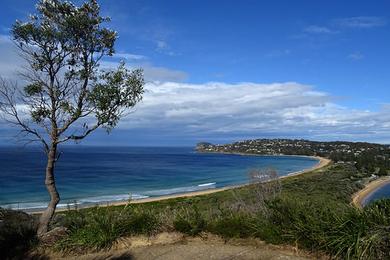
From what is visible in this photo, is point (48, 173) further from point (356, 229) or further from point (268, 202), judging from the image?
point (356, 229)

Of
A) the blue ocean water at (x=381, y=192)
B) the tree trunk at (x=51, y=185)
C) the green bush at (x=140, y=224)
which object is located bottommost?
the blue ocean water at (x=381, y=192)

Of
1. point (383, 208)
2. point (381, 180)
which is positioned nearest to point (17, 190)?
point (383, 208)

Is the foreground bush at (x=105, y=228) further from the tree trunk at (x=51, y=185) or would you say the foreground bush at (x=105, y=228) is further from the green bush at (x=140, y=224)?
the tree trunk at (x=51, y=185)

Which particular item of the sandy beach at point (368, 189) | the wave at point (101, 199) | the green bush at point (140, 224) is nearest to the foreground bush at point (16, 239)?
the green bush at point (140, 224)

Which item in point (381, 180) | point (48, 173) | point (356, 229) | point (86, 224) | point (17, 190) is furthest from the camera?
point (381, 180)

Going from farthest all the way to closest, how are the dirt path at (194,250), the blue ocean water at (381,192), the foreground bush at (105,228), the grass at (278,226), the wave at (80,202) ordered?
1. the blue ocean water at (381,192)
2. the wave at (80,202)
3. the foreground bush at (105,228)
4. the dirt path at (194,250)
5. the grass at (278,226)

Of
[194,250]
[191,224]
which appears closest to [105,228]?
[191,224]

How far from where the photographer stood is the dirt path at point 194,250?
8555mm

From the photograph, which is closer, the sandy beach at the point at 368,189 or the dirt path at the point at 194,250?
the dirt path at the point at 194,250

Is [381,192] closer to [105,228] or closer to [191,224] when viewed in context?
[191,224]

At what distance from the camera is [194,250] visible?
9.14m

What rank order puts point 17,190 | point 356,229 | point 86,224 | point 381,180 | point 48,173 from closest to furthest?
point 356,229 < point 48,173 < point 86,224 < point 17,190 < point 381,180

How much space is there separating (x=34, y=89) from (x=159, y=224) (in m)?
4.15

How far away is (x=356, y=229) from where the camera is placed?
7777 millimetres
